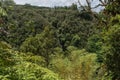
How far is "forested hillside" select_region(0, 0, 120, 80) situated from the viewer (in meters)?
3.50

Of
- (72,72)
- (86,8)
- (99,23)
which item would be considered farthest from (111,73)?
(72,72)

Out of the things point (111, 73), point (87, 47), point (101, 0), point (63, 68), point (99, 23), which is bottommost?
point (87, 47)

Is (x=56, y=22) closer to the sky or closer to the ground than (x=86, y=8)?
closer to the ground

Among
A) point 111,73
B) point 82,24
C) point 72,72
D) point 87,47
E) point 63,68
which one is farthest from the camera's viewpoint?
point 82,24

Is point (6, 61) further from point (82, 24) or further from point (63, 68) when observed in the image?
point (82, 24)

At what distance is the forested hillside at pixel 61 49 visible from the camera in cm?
350

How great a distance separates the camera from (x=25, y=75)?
337cm

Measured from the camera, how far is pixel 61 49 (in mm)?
31516

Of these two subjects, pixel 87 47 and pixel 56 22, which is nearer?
pixel 87 47

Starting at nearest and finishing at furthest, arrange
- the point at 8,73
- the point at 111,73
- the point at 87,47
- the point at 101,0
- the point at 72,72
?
the point at 8,73
the point at 111,73
the point at 101,0
the point at 72,72
the point at 87,47

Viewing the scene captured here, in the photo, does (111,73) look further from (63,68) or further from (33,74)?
(63,68)

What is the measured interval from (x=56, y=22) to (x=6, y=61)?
41.8 metres

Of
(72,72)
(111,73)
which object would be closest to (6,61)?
(111,73)

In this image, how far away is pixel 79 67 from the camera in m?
19.6
